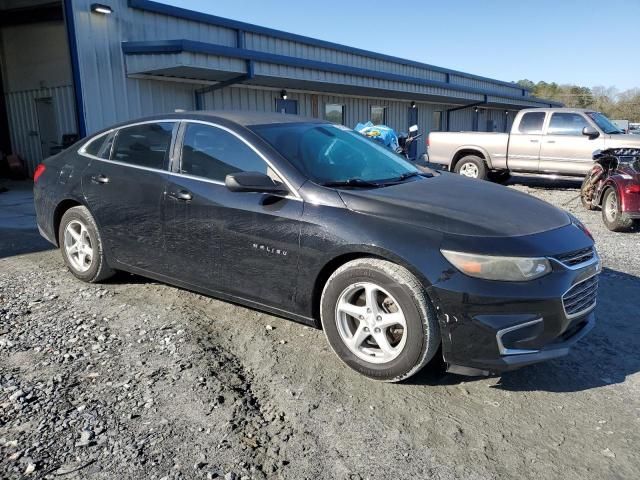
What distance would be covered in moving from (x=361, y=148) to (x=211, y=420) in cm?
245

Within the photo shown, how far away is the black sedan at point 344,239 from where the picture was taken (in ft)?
9.46

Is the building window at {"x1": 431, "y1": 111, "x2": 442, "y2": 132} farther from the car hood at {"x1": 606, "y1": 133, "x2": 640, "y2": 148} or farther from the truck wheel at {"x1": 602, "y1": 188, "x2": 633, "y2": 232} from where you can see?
the truck wheel at {"x1": 602, "y1": 188, "x2": 633, "y2": 232}

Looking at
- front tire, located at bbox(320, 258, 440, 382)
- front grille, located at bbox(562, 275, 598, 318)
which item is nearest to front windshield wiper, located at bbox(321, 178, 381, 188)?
front tire, located at bbox(320, 258, 440, 382)

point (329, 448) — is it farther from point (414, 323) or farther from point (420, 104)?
point (420, 104)

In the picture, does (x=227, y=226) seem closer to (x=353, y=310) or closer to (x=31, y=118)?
(x=353, y=310)

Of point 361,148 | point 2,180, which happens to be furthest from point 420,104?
point 361,148

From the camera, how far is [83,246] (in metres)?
4.88

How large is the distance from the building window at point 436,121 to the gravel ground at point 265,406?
71.4ft

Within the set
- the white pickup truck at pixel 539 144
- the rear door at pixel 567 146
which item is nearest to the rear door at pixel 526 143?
the white pickup truck at pixel 539 144

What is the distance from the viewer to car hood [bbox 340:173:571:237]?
3.05 meters

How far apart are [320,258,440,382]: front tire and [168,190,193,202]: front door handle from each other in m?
1.36

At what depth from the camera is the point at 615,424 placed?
2.82 metres

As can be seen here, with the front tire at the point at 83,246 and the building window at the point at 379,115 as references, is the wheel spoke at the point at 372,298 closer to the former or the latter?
the front tire at the point at 83,246

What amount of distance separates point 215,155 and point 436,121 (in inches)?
909
